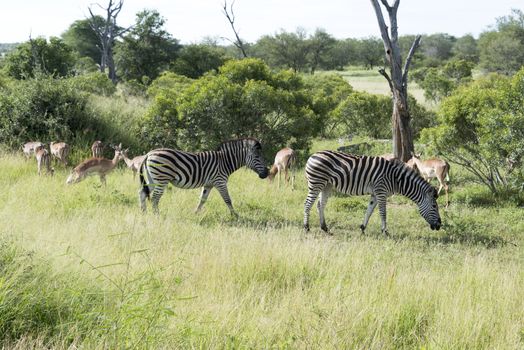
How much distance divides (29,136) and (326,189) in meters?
10.2

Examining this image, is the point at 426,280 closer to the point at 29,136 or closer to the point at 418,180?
the point at 418,180

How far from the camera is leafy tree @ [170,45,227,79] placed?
1725 inches

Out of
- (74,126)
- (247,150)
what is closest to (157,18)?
(74,126)

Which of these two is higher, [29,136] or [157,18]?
[157,18]

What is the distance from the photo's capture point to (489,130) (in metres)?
12.2

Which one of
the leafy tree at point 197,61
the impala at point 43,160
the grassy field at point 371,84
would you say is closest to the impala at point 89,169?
the impala at point 43,160

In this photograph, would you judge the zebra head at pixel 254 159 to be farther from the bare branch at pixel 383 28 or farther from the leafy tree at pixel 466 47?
the leafy tree at pixel 466 47

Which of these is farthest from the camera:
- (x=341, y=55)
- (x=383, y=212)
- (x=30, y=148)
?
(x=341, y=55)

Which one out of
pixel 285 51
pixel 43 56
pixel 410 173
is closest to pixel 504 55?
pixel 285 51

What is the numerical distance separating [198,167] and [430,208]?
14.7ft

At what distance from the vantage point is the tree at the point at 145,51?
160 ft

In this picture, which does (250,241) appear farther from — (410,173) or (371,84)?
(371,84)

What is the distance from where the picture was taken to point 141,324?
174 inches

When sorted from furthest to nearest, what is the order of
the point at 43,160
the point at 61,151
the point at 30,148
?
the point at 30,148
the point at 61,151
the point at 43,160
